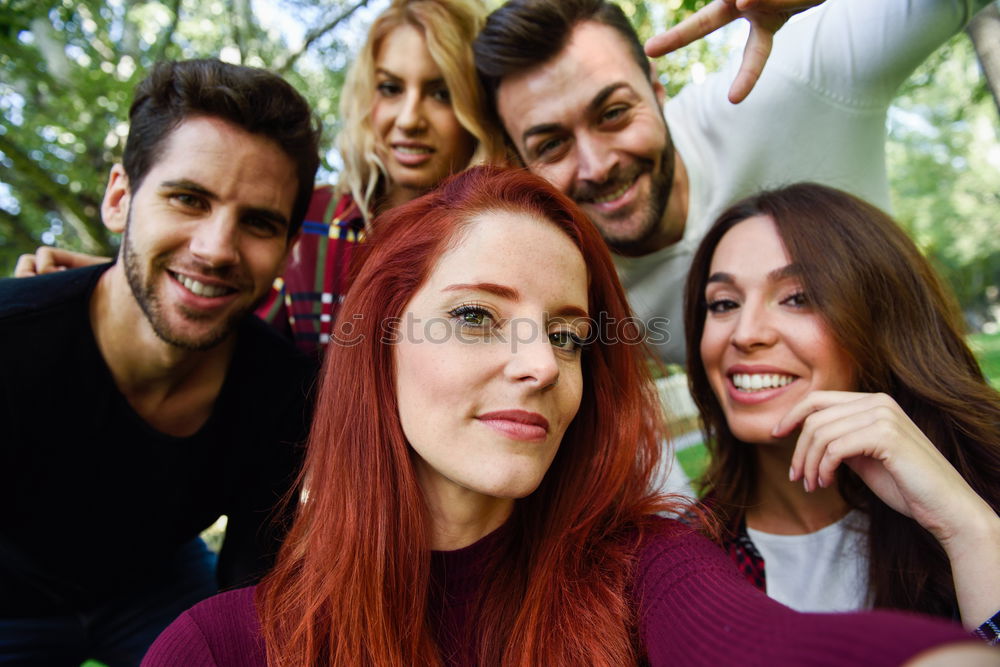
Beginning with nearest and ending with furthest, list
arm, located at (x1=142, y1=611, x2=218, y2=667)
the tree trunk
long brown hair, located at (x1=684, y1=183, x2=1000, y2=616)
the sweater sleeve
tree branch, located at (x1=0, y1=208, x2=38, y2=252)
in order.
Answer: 1. the sweater sleeve
2. arm, located at (x1=142, y1=611, x2=218, y2=667)
3. long brown hair, located at (x1=684, y1=183, x2=1000, y2=616)
4. the tree trunk
5. tree branch, located at (x1=0, y1=208, x2=38, y2=252)

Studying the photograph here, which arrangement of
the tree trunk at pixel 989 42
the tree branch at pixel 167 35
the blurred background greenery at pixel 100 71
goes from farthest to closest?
1. the tree branch at pixel 167 35
2. the blurred background greenery at pixel 100 71
3. the tree trunk at pixel 989 42

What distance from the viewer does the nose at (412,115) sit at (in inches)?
136

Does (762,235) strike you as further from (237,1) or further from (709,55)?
(237,1)

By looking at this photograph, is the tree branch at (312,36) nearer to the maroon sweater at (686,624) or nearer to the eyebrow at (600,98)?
the eyebrow at (600,98)

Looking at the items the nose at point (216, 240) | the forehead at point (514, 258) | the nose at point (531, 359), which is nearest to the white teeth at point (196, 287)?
the nose at point (216, 240)

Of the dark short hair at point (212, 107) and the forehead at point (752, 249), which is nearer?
the forehead at point (752, 249)

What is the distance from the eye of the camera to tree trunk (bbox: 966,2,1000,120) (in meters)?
3.40

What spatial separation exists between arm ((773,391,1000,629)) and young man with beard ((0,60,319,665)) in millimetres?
2097

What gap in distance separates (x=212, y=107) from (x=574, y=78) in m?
1.72

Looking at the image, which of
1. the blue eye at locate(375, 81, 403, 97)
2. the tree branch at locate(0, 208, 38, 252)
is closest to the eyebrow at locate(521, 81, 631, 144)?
the blue eye at locate(375, 81, 403, 97)

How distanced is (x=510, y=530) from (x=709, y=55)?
5225mm

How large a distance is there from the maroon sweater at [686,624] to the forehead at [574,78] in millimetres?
2125

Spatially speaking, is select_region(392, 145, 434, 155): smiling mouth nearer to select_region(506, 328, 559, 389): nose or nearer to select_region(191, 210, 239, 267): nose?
select_region(191, 210, 239, 267): nose

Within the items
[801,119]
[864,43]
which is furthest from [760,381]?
[864,43]
